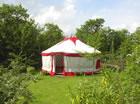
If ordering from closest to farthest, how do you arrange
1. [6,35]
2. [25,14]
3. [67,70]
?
1. [67,70]
2. [6,35]
3. [25,14]

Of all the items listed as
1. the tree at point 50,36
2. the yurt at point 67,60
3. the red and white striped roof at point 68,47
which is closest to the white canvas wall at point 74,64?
the yurt at point 67,60

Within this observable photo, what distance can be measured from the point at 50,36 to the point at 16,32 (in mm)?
9331

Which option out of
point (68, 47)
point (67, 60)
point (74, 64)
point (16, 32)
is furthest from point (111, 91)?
point (16, 32)

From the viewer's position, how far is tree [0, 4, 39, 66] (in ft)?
95.5

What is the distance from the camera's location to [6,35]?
29391 millimetres

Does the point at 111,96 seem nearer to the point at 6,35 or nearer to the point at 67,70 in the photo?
the point at 67,70

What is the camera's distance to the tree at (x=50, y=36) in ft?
109

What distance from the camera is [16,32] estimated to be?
2973 centimetres

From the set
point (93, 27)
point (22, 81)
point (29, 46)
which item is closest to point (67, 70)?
point (29, 46)

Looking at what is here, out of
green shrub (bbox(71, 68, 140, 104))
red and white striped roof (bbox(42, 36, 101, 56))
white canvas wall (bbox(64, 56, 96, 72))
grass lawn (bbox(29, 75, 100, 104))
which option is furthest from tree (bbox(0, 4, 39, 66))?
green shrub (bbox(71, 68, 140, 104))

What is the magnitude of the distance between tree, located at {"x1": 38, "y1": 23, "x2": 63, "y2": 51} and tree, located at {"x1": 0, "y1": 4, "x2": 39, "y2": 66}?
3.99 feet

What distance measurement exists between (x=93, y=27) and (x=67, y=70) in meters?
31.6

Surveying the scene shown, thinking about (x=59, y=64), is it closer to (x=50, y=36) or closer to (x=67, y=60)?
(x=67, y=60)

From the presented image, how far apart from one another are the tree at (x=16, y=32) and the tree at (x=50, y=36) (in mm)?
1215
